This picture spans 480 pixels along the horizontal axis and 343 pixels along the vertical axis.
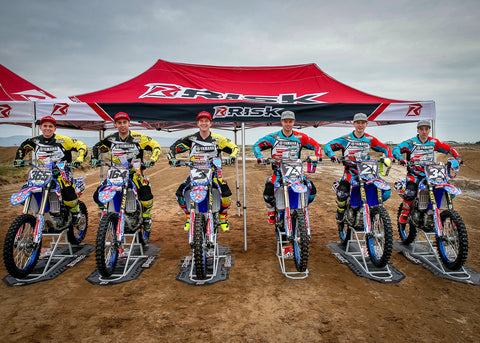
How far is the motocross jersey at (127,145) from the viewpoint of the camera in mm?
4391

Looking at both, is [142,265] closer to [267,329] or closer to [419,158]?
[267,329]

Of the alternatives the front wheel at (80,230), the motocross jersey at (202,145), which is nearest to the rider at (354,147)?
the motocross jersey at (202,145)

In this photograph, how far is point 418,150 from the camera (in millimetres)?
4773

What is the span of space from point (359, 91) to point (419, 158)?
202cm

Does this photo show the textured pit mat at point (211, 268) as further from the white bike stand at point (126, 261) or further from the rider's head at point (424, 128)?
the rider's head at point (424, 128)

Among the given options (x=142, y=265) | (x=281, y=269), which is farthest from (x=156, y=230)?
(x=281, y=269)

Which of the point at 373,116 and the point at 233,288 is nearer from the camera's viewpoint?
the point at 233,288

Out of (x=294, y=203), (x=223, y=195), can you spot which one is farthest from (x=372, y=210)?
(x=223, y=195)

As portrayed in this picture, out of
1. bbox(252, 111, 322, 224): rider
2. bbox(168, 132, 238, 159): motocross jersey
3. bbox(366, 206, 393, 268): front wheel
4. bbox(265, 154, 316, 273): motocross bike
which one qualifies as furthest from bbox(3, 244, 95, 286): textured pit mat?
bbox(366, 206, 393, 268): front wheel

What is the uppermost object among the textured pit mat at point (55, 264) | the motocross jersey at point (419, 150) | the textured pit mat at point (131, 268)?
the motocross jersey at point (419, 150)

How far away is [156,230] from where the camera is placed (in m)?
6.43

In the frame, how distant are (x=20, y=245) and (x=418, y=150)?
249 inches

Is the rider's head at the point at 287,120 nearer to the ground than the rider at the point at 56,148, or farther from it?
farther from it

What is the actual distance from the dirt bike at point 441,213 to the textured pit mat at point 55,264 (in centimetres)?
565
